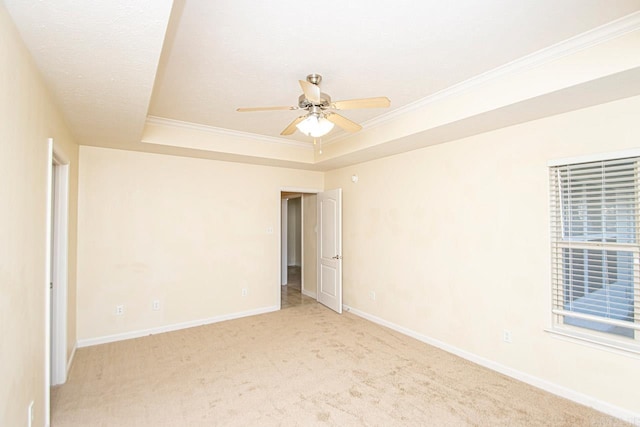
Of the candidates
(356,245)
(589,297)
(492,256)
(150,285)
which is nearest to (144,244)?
(150,285)

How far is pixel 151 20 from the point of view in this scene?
4.75 feet

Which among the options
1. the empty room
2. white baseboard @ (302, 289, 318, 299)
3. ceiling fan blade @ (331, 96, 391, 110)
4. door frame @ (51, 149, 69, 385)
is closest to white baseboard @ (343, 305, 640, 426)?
the empty room

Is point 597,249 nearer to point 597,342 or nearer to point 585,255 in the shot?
point 585,255

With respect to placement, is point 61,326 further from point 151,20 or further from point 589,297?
point 589,297

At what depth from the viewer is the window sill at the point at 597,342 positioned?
2307 mm

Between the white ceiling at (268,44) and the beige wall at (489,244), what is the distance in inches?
34.1

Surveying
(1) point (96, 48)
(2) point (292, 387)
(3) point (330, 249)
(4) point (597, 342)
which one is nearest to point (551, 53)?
(4) point (597, 342)

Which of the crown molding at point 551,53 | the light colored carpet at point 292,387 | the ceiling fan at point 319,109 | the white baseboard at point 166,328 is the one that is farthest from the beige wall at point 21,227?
the crown molding at point 551,53

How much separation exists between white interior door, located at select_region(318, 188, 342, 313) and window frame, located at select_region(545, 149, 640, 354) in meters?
2.83

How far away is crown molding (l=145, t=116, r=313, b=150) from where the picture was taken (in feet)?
12.1

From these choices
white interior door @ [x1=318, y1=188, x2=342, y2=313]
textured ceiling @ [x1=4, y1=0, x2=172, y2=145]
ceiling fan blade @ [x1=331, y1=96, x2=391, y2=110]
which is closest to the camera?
textured ceiling @ [x1=4, y1=0, x2=172, y2=145]

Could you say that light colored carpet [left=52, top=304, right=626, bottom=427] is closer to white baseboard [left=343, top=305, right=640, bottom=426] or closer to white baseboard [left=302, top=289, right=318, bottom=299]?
white baseboard [left=343, top=305, right=640, bottom=426]

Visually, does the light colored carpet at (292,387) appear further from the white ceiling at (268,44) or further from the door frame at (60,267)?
the white ceiling at (268,44)

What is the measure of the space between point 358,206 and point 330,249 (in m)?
0.89
